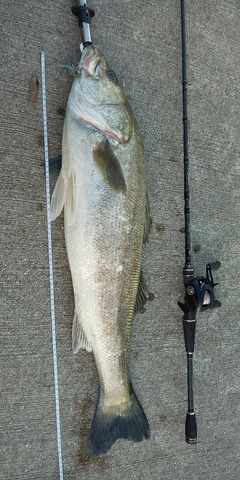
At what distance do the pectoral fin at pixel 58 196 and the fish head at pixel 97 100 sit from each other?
0.99 ft

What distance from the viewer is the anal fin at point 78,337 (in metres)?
1.92

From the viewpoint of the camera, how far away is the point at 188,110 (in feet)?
8.18

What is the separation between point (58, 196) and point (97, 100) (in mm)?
496

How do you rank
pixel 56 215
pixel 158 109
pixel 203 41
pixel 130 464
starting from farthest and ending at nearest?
1. pixel 203 41
2. pixel 158 109
3. pixel 130 464
4. pixel 56 215

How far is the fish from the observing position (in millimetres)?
1806

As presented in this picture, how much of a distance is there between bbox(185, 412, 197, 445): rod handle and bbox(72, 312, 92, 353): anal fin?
730mm

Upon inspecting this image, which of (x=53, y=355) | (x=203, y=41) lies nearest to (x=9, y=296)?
(x=53, y=355)

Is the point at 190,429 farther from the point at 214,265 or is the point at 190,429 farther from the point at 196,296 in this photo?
the point at 214,265

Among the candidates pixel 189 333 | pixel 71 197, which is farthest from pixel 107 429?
pixel 71 197

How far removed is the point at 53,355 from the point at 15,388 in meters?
0.24

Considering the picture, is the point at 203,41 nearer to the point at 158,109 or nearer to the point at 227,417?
the point at 158,109

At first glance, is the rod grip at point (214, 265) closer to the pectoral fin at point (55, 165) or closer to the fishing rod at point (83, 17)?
the pectoral fin at point (55, 165)

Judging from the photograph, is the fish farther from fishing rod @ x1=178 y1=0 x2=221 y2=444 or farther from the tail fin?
fishing rod @ x1=178 y1=0 x2=221 y2=444

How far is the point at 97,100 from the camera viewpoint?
1856 millimetres
